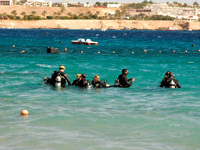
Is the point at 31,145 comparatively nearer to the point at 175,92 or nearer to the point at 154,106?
the point at 154,106

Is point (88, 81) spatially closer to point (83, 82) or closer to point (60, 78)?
point (83, 82)

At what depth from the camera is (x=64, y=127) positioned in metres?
13.9

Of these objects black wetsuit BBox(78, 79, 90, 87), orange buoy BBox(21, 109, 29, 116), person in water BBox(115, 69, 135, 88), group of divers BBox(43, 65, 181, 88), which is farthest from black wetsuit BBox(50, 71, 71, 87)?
orange buoy BBox(21, 109, 29, 116)

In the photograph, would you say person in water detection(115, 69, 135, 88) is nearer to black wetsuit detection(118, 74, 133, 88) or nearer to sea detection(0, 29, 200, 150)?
black wetsuit detection(118, 74, 133, 88)

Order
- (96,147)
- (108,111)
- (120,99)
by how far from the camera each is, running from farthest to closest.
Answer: (120,99), (108,111), (96,147)

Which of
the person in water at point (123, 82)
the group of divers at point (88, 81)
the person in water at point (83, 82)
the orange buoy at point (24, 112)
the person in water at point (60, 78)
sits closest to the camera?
the orange buoy at point (24, 112)

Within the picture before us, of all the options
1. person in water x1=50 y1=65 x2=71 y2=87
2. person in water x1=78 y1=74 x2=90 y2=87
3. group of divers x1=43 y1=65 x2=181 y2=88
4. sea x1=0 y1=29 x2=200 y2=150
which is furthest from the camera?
person in water x1=78 y1=74 x2=90 y2=87

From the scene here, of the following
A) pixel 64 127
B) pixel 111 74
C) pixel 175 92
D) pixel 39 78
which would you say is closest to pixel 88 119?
pixel 64 127

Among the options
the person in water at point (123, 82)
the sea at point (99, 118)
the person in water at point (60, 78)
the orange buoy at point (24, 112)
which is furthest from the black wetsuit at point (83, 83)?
the orange buoy at point (24, 112)

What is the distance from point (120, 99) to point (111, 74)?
12.6 meters

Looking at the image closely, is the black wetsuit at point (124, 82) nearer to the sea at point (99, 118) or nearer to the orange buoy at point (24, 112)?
the sea at point (99, 118)

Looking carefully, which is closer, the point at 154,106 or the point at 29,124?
the point at 29,124

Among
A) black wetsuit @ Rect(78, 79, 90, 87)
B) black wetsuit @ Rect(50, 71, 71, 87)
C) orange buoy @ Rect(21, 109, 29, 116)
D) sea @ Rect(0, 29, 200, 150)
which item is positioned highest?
black wetsuit @ Rect(50, 71, 71, 87)

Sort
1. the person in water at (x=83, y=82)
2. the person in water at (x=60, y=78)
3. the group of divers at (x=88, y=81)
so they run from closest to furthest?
1. the person in water at (x=60, y=78)
2. the group of divers at (x=88, y=81)
3. the person in water at (x=83, y=82)
